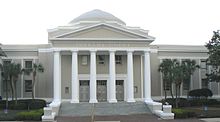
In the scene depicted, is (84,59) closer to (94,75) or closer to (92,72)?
(92,72)

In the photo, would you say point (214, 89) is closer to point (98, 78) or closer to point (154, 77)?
point (154, 77)

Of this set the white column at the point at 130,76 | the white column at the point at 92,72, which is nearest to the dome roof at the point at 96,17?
the white column at the point at 92,72

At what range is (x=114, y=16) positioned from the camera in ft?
171

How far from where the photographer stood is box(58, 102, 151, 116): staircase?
3662 centimetres

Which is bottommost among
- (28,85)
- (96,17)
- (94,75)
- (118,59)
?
(28,85)

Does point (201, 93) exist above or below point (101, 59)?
below

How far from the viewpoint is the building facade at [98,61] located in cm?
4244

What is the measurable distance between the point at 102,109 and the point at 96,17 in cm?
1580

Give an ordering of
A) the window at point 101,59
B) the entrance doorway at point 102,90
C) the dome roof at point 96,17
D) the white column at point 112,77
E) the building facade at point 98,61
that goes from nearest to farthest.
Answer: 1. the building facade at point 98,61
2. the white column at point 112,77
3. the entrance doorway at point 102,90
4. the window at point 101,59
5. the dome roof at point 96,17

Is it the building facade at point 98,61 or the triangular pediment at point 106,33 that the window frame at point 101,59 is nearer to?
the building facade at point 98,61

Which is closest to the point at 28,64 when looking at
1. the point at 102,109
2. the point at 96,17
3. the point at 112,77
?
the point at 96,17

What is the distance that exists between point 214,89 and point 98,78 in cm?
1732

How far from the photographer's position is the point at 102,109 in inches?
1490

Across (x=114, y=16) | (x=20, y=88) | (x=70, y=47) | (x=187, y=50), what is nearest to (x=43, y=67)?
(x=20, y=88)
